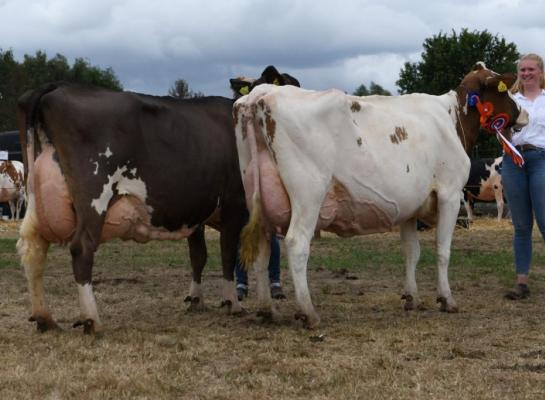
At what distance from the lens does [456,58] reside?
1597 inches

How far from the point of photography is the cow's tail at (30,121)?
6355 millimetres

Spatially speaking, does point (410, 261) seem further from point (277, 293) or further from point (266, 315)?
point (266, 315)

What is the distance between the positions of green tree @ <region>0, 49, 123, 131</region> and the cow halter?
44.7m

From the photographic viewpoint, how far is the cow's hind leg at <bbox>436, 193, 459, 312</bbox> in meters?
7.61

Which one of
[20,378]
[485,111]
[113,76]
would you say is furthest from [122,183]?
[113,76]

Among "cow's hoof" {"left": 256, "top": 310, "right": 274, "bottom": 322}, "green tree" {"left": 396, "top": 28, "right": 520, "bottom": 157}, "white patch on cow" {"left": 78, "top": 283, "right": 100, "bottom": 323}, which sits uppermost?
"green tree" {"left": 396, "top": 28, "right": 520, "bottom": 157}

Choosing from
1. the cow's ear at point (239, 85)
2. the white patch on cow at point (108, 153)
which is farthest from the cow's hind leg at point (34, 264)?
the cow's ear at point (239, 85)

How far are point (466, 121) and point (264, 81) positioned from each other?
80.1 inches

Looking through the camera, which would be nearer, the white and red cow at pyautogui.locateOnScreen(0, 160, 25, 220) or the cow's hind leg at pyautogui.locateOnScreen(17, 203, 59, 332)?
the cow's hind leg at pyautogui.locateOnScreen(17, 203, 59, 332)

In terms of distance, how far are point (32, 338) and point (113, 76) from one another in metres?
58.0

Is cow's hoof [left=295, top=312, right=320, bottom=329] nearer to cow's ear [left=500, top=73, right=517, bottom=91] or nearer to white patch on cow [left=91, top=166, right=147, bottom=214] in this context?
white patch on cow [left=91, top=166, right=147, bottom=214]

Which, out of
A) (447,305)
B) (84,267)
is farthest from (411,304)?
(84,267)

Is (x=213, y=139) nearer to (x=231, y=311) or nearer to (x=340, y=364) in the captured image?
(x=231, y=311)

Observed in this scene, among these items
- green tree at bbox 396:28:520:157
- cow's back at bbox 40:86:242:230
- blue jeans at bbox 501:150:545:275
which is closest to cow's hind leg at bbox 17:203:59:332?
cow's back at bbox 40:86:242:230
